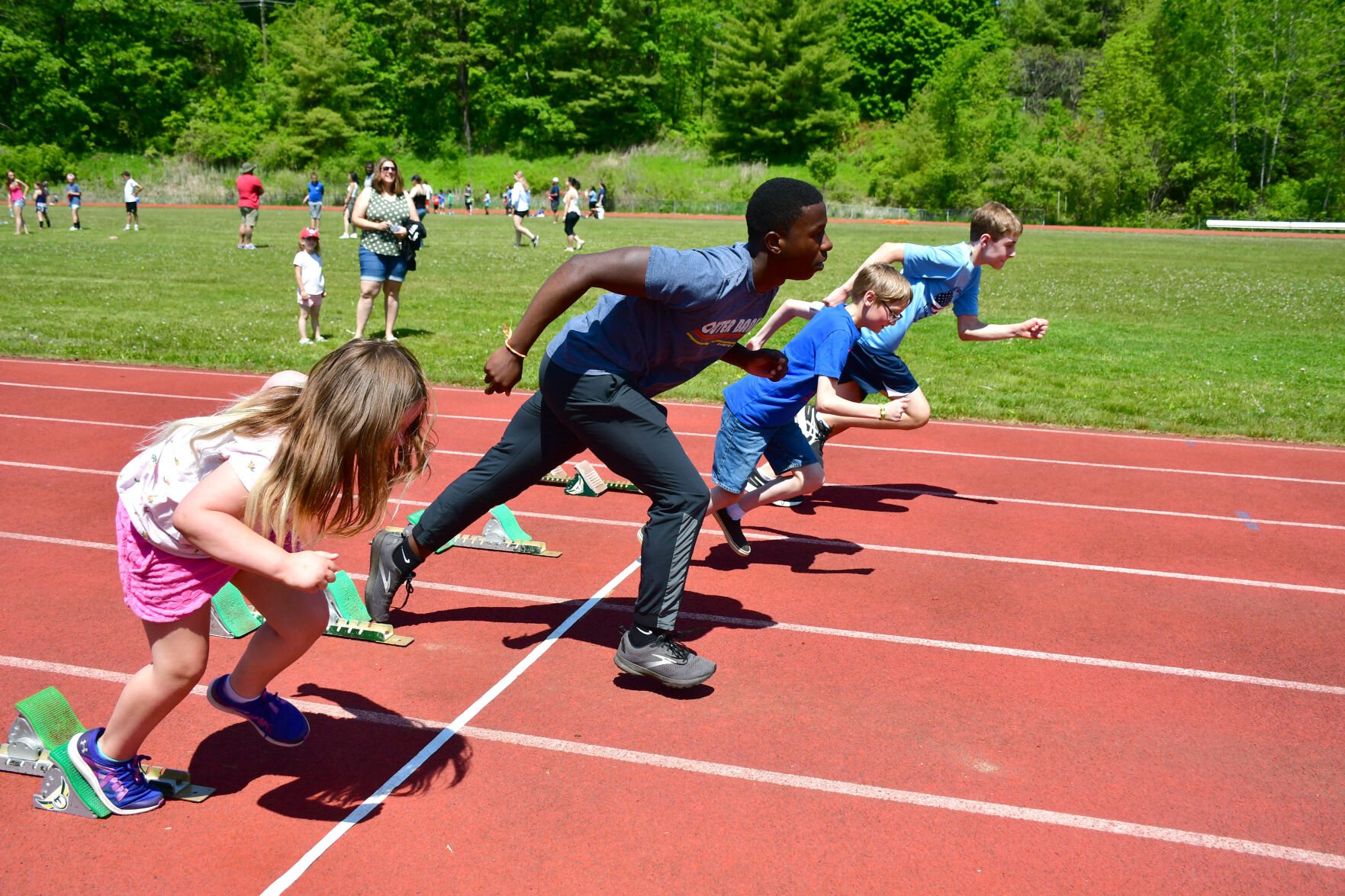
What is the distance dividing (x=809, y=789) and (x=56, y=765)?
246 centimetres

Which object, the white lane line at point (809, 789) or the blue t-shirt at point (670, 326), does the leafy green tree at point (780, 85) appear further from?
the white lane line at point (809, 789)

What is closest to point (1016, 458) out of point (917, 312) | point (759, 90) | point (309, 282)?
point (917, 312)

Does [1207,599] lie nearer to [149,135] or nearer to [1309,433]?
[1309,433]

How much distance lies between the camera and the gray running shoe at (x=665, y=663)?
4148 mm

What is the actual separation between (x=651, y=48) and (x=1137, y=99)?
32983 mm

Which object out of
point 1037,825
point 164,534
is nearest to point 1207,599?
point 1037,825

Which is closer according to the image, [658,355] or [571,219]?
[658,355]

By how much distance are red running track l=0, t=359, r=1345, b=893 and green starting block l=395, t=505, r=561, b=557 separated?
0.44 ft

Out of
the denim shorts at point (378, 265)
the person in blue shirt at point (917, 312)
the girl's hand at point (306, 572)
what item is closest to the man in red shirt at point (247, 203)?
the denim shorts at point (378, 265)

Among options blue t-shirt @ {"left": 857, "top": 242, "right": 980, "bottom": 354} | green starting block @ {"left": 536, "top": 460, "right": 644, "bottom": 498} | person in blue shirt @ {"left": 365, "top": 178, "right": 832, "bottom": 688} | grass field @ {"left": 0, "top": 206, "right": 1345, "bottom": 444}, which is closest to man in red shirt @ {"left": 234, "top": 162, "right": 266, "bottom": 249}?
grass field @ {"left": 0, "top": 206, "right": 1345, "bottom": 444}

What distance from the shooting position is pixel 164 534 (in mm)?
3020

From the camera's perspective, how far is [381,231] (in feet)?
38.0

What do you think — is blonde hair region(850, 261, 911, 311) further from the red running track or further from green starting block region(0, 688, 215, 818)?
green starting block region(0, 688, 215, 818)

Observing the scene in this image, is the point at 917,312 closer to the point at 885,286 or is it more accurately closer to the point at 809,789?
the point at 885,286
